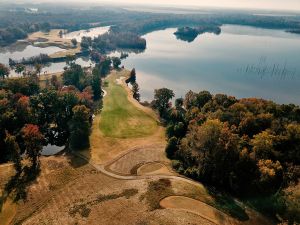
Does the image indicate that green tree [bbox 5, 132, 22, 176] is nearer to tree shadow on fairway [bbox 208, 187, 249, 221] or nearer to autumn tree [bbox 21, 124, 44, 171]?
autumn tree [bbox 21, 124, 44, 171]

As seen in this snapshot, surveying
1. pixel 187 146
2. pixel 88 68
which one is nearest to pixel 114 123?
pixel 187 146

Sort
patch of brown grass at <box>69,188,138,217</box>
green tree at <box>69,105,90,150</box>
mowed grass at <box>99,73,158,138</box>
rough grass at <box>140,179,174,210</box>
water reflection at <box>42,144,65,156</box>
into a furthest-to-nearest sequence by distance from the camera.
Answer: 1. mowed grass at <box>99,73,158,138</box>
2. water reflection at <box>42,144,65,156</box>
3. green tree at <box>69,105,90,150</box>
4. rough grass at <box>140,179,174,210</box>
5. patch of brown grass at <box>69,188,138,217</box>

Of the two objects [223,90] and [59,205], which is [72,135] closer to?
[59,205]

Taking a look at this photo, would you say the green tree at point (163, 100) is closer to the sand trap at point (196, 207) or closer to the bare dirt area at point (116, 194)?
the bare dirt area at point (116, 194)

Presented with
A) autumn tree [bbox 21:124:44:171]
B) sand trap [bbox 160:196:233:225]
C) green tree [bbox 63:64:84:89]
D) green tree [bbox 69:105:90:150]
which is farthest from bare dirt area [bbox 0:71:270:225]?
green tree [bbox 63:64:84:89]

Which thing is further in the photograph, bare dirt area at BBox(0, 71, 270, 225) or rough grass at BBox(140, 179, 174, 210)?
rough grass at BBox(140, 179, 174, 210)

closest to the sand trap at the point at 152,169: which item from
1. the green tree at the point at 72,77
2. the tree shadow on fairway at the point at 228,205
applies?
the tree shadow on fairway at the point at 228,205
